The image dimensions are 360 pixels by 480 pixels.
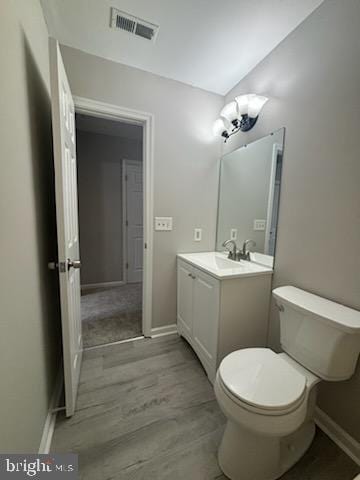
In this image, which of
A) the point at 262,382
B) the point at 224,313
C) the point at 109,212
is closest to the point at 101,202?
the point at 109,212

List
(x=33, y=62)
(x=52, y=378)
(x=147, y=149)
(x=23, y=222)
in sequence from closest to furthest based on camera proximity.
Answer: (x=23, y=222), (x=33, y=62), (x=52, y=378), (x=147, y=149)

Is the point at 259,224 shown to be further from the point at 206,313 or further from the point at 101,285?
the point at 101,285

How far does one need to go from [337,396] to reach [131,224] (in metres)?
3.17

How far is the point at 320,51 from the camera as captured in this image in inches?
47.5

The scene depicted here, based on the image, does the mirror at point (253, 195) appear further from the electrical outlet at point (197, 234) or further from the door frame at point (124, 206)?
the door frame at point (124, 206)

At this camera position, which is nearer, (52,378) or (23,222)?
(23,222)

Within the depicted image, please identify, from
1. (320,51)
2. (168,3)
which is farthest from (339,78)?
(168,3)

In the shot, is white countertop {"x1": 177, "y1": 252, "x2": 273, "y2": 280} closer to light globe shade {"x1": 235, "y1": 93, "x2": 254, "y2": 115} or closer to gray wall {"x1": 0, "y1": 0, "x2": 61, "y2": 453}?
Answer: gray wall {"x1": 0, "y1": 0, "x2": 61, "y2": 453}

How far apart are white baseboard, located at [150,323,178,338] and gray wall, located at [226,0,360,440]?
3.91ft

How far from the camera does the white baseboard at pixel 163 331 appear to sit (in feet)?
6.79

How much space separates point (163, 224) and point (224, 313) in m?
0.97

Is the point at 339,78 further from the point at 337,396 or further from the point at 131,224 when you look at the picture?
the point at 131,224

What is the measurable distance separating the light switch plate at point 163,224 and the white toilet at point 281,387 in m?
1.21

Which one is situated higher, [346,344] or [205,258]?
[205,258]
